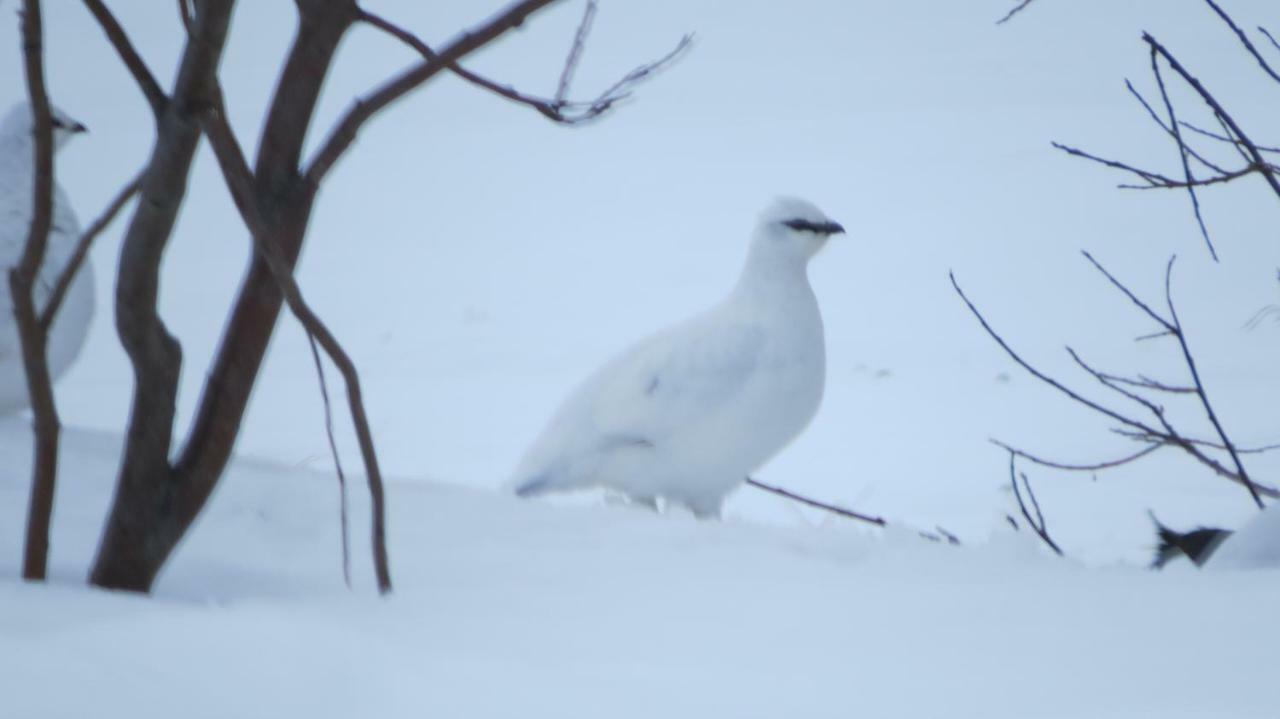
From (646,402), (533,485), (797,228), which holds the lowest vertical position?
(533,485)

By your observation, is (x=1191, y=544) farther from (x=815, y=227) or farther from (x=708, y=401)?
(x=815, y=227)

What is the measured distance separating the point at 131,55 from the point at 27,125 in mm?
1878

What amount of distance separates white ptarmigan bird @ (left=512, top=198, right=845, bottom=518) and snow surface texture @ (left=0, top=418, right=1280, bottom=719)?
94 centimetres

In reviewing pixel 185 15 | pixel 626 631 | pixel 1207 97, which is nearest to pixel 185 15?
pixel 185 15

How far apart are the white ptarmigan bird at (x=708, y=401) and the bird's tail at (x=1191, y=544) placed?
30.4 inches

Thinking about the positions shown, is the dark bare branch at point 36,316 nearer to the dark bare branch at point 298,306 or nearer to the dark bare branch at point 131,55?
the dark bare branch at point 131,55

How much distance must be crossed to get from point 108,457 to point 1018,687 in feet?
4.93

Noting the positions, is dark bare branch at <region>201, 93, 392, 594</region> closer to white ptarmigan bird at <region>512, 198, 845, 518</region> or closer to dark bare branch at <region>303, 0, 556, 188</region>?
dark bare branch at <region>303, 0, 556, 188</region>

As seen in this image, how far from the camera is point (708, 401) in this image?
2.56 metres

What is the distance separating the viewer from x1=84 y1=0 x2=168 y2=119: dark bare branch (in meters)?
→ 1.19

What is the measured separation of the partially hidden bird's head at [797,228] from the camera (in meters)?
2.78

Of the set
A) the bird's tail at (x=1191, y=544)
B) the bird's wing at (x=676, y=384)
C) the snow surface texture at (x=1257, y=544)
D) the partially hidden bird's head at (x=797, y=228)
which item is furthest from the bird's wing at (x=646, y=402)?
the snow surface texture at (x=1257, y=544)

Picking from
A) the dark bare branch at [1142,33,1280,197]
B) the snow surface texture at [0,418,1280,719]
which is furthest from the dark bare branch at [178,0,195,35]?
the dark bare branch at [1142,33,1280,197]

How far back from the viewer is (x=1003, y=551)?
1.51 m
